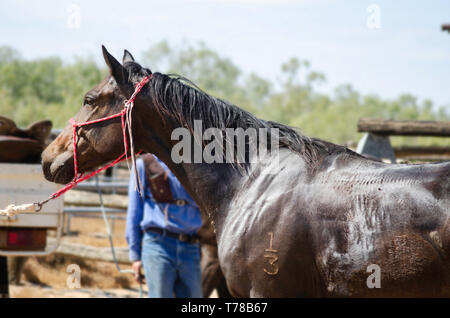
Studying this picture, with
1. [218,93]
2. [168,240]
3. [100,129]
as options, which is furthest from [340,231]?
[218,93]

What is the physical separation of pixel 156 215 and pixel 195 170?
119 centimetres

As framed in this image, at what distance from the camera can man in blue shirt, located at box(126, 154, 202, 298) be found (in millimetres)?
4254

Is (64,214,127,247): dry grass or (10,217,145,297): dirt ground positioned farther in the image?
(64,214,127,247): dry grass

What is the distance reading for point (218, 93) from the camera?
52344 millimetres

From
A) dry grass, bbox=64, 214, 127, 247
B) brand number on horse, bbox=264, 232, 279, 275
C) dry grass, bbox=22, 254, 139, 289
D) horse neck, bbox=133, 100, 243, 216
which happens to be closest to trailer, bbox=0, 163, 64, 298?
horse neck, bbox=133, 100, 243, 216

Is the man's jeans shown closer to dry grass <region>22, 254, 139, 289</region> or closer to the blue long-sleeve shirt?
the blue long-sleeve shirt

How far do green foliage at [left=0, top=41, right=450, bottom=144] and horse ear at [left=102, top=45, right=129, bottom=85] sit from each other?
30.1 metres

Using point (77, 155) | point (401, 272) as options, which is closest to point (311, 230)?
point (401, 272)

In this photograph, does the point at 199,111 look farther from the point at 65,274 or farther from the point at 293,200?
the point at 65,274

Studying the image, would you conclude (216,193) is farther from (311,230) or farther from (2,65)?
(2,65)

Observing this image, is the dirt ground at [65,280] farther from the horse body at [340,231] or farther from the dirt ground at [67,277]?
the horse body at [340,231]

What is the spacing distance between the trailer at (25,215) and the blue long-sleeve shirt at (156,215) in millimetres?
1190

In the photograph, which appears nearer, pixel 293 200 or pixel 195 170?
pixel 293 200

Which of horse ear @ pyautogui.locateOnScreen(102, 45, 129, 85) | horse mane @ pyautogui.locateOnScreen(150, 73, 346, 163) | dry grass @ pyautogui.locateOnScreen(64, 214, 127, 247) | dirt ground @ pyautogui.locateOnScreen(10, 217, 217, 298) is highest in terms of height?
horse ear @ pyautogui.locateOnScreen(102, 45, 129, 85)
